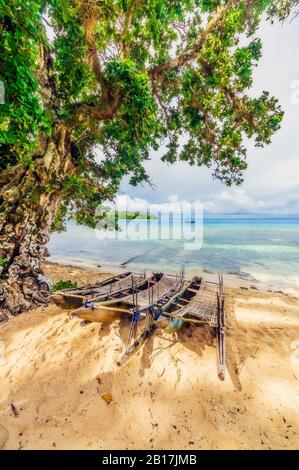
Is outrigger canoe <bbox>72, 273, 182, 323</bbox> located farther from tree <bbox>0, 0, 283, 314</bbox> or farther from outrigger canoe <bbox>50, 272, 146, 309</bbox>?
tree <bbox>0, 0, 283, 314</bbox>

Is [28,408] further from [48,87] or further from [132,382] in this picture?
[48,87]

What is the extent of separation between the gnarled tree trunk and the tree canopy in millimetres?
288

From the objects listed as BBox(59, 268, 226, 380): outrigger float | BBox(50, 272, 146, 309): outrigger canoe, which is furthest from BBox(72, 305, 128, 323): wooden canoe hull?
BBox(50, 272, 146, 309): outrigger canoe

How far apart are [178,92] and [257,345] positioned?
1102cm

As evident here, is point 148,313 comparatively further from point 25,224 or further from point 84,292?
point 25,224

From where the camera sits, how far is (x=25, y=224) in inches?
270

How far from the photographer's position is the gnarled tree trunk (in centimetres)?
652

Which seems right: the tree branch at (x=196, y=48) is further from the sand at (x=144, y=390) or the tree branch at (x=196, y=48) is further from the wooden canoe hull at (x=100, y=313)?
the sand at (x=144, y=390)

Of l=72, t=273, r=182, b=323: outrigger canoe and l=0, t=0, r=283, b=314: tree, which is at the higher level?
l=0, t=0, r=283, b=314: tree

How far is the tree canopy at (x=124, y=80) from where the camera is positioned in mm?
3629

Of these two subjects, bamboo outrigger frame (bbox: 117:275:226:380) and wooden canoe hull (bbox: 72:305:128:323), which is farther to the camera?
wooden canoe hull (bbox: 72:305:128:323)

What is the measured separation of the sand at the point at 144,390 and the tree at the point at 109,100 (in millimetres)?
3053

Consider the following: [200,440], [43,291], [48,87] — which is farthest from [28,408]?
[48,87]

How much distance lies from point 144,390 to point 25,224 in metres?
6.66
